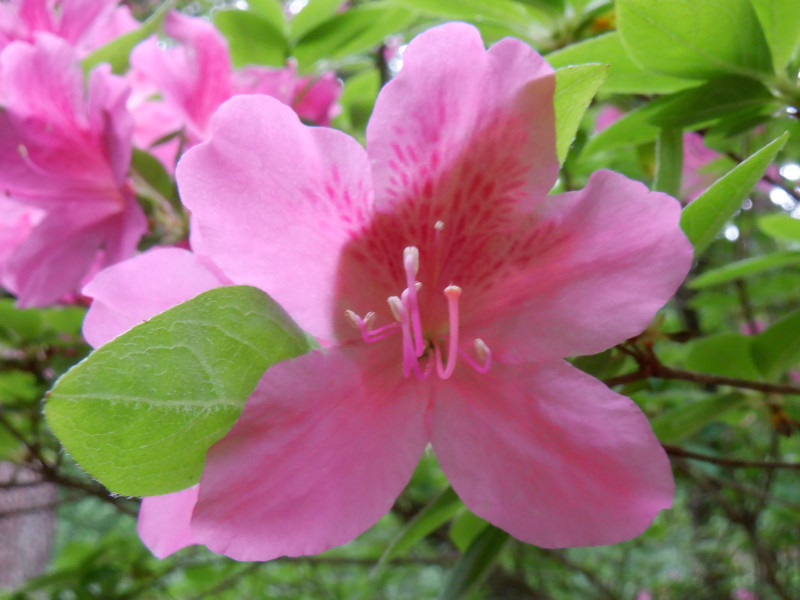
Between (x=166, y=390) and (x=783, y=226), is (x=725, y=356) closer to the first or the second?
(x=783, y=226)

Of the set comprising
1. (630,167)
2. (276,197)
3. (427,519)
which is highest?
(276,197)

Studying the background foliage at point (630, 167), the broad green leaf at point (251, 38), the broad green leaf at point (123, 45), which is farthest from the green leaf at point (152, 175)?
the broad green leaf at point (251, 38)

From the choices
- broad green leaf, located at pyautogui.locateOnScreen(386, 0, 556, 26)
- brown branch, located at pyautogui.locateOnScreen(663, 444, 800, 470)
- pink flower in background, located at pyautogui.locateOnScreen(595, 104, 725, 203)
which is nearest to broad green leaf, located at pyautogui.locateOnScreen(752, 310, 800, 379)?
brown branch, located at pyautogui.locateOnScreen(663, 444, 800, 470)

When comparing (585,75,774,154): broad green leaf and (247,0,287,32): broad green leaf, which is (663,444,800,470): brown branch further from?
(247,0,287,32): broad green leaf

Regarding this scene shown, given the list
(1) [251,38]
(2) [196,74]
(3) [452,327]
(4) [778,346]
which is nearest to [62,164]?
(2) [196,74]

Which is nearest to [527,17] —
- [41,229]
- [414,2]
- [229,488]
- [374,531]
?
[414,2]

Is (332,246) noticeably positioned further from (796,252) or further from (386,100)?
(796,252)

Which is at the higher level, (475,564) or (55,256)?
(55,256)
